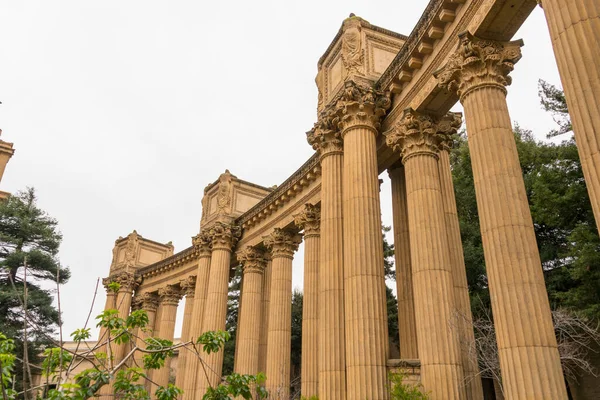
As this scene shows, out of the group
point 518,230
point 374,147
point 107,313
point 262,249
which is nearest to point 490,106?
point 518,230

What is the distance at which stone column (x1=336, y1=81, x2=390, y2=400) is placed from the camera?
69.6 ft

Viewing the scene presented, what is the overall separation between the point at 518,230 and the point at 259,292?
3061 centimetres

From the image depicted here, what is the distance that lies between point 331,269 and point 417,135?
27.5 ft

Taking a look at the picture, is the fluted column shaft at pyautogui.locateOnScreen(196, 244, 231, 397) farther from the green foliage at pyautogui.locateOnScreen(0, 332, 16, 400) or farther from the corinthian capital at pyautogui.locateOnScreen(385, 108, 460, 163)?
the green foliage at pyautogui.locateOnScreen(0, 332, 16, 400)

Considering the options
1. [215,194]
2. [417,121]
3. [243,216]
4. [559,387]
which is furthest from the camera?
[215,194]

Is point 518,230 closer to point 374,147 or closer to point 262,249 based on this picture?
point 374,147

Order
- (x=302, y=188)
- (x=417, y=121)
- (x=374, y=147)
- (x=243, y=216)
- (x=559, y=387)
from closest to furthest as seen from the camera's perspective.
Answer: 1. (x=559, y=387)
2. (x=417, y=121)
3. (x=374, y=147)
4. (x=302, y=188)
5. (x=243, y=216)

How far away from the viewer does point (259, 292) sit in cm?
4353

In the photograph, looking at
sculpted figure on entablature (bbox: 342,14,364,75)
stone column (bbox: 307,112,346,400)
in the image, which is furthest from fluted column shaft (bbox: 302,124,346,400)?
sculpted figure on entablature (bbox: 342,14,364,75)

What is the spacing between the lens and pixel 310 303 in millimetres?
31797

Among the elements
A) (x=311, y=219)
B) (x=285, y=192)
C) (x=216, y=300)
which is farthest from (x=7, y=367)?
(x=216, y=300)

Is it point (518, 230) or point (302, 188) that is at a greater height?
point (302, 188)

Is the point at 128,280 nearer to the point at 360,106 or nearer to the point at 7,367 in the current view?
the point at 360,106

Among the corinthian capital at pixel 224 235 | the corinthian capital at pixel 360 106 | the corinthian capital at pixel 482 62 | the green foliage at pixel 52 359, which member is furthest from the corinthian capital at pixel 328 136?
the green foliage at pixel 52 359
